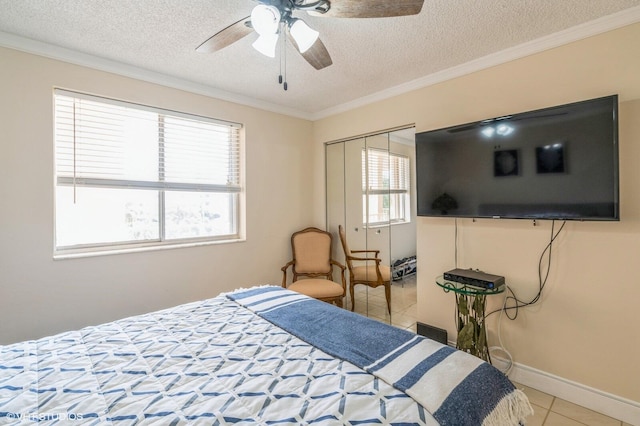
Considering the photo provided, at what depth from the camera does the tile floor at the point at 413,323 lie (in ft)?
5.96

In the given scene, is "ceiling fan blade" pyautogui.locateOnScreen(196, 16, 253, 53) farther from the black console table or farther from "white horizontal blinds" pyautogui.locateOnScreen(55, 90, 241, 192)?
the black console table

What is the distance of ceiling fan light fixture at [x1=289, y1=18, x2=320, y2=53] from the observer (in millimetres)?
1479

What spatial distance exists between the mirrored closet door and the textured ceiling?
2.62ft

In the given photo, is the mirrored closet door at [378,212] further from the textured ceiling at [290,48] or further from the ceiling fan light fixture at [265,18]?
the ceiling fan light fixture at [265,18]

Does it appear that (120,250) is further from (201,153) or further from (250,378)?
(250,378)

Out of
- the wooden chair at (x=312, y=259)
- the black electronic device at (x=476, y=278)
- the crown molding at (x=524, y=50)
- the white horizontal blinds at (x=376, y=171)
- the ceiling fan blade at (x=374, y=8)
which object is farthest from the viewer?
the wooden chair at (x=312, y=259)

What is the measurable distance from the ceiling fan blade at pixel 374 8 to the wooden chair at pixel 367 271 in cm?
238

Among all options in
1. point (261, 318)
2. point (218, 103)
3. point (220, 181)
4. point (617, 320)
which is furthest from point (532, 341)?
point (218, 103)

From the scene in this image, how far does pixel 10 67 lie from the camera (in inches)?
80.0

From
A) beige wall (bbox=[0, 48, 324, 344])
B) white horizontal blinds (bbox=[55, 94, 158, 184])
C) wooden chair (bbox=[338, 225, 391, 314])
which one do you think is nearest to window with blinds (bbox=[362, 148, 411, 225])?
wooden chair (bbox=[338, 225, 391, 314])

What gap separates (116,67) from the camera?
2402 mm

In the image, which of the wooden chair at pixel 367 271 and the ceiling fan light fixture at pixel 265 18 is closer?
the ceiling fan light fixture at pixel 265 18

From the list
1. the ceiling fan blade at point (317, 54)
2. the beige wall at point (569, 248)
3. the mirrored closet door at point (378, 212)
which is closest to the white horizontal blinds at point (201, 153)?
the mirrored closet door at point (378, 212)

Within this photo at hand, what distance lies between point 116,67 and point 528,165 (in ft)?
10.8
